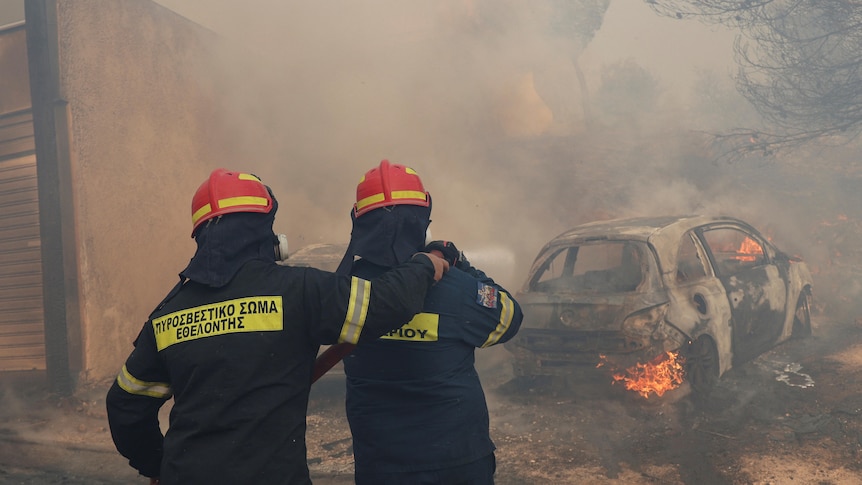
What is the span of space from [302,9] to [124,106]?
8003 millimetres

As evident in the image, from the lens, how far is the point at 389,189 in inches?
109

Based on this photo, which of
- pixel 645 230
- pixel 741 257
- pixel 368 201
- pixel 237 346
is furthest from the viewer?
pixel 741 257

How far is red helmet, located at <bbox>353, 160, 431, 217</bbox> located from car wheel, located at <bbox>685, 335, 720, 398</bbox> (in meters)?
4.08

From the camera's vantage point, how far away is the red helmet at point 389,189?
276 centimetres

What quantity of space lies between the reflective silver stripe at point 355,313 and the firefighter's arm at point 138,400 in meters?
0.67

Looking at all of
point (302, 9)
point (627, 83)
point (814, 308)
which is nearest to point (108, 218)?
point (302, 9)

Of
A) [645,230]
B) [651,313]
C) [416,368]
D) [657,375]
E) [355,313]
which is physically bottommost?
[657,375]

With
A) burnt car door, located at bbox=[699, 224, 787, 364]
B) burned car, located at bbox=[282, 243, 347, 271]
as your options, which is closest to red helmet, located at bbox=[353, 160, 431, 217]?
burnt car door, located at bbox=[699, 224, 787, 364]

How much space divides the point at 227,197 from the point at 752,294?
6.03 metres

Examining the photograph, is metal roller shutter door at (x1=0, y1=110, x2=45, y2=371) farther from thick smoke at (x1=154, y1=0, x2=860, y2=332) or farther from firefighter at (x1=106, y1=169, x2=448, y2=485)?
firefighter at (x1=106, y1=169, x2=448, y2=485)

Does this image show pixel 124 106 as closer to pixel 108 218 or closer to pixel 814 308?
pixel 108 218

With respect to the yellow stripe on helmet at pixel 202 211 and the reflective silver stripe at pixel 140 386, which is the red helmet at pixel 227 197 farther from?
the reflective silver stripe at pixel 140 386

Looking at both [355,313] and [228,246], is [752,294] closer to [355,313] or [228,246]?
[355,313]

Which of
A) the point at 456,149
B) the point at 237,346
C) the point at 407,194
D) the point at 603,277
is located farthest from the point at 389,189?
the point at 456,149
